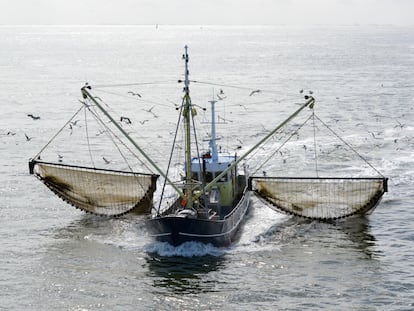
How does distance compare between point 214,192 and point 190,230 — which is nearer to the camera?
point 190,230

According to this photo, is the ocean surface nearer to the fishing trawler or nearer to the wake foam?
the wake foam

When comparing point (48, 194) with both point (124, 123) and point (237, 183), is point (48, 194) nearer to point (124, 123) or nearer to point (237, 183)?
point (237, 183)

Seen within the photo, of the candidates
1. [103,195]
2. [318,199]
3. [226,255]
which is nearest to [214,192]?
[226,255]

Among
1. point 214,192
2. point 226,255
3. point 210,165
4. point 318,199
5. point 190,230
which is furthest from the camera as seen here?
point 210,165

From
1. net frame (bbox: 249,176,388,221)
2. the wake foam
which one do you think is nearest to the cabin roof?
net frame (bbox: 249,176,388,221)

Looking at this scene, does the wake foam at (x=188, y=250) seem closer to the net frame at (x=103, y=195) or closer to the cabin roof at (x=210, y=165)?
the net frame at (x=103, y=195)

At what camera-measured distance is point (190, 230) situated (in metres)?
46.1

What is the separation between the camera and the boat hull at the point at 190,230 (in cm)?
4572


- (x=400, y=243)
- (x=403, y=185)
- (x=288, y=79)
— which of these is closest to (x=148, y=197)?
(x=400, y=243)

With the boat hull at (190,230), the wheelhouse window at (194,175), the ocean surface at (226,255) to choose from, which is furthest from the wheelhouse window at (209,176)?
the boat hull at (190,230)

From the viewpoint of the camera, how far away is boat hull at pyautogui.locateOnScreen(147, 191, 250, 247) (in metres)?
45.7

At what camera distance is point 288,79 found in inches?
6526

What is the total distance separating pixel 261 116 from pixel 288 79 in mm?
62376

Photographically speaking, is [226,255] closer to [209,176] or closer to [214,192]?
[214,192]
